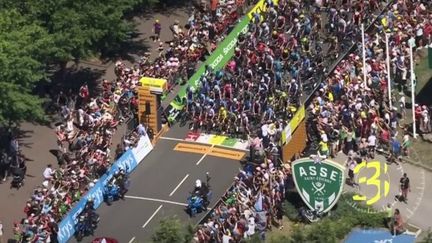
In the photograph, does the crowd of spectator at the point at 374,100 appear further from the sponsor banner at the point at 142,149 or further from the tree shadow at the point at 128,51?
the tree shadow at the point at 128,51

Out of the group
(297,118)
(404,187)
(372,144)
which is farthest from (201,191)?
(404,187)

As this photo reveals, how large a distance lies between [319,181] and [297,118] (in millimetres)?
5507

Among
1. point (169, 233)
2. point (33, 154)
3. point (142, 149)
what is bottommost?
point (33, 154)

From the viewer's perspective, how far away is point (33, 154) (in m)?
48.8

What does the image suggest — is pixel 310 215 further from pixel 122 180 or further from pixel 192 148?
pixel 122 180

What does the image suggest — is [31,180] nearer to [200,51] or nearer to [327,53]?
[200,51]

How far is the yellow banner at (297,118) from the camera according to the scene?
47.0 metres

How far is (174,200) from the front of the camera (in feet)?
147

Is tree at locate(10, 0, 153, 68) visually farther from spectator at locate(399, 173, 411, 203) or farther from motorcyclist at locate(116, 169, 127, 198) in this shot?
spectator at locate(399, 173, 411, 203)

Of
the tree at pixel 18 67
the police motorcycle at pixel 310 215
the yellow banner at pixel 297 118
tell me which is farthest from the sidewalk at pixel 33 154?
the police motorcycle at pixel 310 215

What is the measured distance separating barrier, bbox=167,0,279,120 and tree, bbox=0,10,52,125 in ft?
20.4

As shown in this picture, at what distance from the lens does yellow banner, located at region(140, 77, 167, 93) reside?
48594 mm

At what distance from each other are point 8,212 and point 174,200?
20.7 feet

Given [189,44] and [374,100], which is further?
[189,44]
